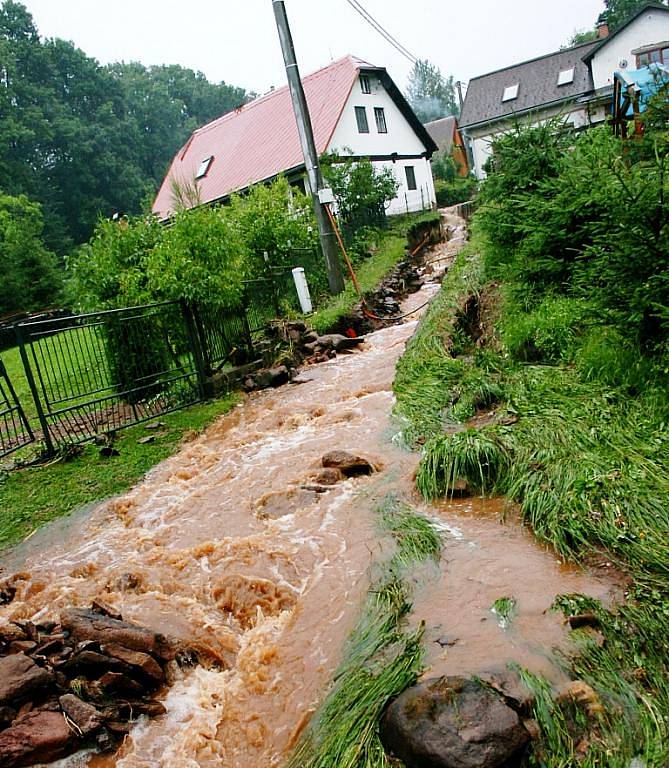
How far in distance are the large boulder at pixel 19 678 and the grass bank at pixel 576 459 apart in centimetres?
254

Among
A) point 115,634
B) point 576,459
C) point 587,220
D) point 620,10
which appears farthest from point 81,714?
point 620,10

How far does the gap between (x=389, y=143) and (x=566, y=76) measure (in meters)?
14.6

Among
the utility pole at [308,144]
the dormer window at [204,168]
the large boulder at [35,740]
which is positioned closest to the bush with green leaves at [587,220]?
the large boulder at [35,740]

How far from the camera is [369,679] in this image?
2975mm

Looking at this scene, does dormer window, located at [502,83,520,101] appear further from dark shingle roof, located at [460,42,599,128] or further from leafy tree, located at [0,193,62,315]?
leafy tree, located at [0,193,62,315]

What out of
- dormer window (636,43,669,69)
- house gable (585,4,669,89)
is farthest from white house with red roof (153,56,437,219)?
dormer window (636,43,669,69)

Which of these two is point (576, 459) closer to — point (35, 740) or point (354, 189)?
point (35, 740)

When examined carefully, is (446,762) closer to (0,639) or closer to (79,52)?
(0,639)

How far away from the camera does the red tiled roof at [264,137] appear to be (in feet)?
83.6

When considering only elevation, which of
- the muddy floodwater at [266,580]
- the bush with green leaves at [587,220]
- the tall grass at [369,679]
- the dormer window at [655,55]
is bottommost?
the muddy floodwater at [266,580]

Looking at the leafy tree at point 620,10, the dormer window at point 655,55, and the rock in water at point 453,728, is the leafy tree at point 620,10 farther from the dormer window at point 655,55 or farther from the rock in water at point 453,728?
the rock in water at point 453,728

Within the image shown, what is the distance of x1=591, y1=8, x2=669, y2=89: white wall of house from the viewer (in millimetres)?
31653

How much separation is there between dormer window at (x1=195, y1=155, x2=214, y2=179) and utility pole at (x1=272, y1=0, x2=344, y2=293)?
17329 mm

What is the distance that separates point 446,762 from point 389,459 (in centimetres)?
388
